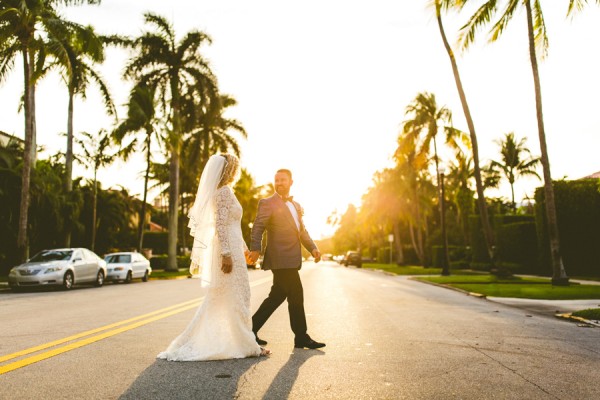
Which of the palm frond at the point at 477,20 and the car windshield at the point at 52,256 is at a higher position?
the palm frond at the point at 477,20

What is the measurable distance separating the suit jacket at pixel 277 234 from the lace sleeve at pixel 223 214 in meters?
0.45

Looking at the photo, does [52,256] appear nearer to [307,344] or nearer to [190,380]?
[307,344]

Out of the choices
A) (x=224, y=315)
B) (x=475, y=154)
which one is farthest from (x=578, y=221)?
(x=224, y=315)

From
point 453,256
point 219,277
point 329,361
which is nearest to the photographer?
point 329,361

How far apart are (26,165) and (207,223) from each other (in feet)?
60.7

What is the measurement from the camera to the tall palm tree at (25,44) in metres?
21.1

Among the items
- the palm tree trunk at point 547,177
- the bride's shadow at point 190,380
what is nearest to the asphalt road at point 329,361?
the bride's shadow at point 190,380

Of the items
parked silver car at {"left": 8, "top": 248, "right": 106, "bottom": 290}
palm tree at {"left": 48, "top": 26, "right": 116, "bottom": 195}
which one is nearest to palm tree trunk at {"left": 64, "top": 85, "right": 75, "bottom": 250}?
palm tree at {"left": 48, "top": 26, "right": 116, "bottom": 195}

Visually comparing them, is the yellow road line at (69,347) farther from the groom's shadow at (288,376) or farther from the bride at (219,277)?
the groom's shadow at (288,376)

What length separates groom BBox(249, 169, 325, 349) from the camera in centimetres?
647

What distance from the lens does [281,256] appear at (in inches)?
254

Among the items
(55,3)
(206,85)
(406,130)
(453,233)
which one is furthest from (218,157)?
(453,233)

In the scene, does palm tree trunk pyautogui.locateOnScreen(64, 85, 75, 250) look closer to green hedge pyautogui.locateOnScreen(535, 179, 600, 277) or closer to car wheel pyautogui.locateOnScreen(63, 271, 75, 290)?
car wheel pyautogui.locateOnScreen(63, 271, 75, 290)

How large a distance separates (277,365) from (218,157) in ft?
7.61
